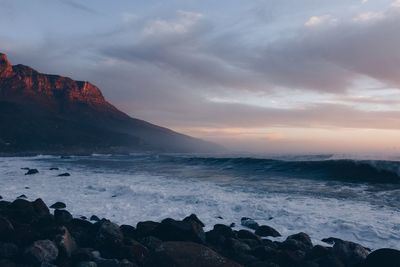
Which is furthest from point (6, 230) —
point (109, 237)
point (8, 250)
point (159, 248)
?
point (159, 248)

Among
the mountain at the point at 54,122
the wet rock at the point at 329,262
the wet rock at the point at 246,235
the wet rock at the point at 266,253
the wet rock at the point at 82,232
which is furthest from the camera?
the mountain at the point at 54,122

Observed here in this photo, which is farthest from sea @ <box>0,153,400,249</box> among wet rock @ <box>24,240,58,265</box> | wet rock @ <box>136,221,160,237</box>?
wet rock @ <box>24,240,58,265</box>

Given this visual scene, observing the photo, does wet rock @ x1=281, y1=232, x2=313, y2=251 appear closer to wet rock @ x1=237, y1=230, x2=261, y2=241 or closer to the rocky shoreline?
the rocky shoreline

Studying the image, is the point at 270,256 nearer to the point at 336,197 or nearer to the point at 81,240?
the point at 81,240

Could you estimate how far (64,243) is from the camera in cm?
888

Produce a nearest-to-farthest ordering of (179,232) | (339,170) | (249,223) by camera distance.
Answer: (179,232)
(249,223)
(339,170)

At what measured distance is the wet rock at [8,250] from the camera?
27.5 feet

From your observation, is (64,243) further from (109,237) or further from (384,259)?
(384,259)

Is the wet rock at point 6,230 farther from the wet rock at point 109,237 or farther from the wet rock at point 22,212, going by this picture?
the wet rock at point 109,237

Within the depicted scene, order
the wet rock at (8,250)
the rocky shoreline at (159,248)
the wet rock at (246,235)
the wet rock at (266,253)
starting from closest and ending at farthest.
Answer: the rocky shoreline at (159,248) < the wet rock at (8,250) < the wet rock at (266,253) < the wet rock at (246,235)

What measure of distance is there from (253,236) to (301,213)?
168 inches

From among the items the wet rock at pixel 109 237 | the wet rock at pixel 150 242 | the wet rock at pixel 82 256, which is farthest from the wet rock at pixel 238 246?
the wet rock at pixel 82 256

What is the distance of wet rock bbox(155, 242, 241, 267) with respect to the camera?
7.93 meters

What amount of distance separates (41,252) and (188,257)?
120 inches
